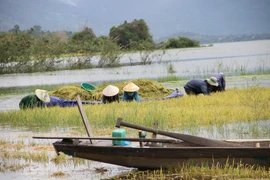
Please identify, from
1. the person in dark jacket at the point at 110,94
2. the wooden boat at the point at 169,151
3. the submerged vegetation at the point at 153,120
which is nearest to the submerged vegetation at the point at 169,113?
the submerged vegetation at the point at 153,120

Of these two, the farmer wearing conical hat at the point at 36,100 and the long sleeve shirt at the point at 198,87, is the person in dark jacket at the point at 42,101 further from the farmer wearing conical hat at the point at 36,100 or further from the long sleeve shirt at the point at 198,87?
the long sleeve shirt at the point at 198,87

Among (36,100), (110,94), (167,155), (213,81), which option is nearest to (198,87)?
(213,81)

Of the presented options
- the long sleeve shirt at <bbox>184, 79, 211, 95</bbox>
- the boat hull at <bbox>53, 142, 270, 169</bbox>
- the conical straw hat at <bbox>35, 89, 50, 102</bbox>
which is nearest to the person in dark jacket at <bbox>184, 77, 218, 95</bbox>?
the long sleeve shirt at <bbox>184, 79, 211, 95</bbox>

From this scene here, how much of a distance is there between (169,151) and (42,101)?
811 centimetres

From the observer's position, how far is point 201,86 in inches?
624

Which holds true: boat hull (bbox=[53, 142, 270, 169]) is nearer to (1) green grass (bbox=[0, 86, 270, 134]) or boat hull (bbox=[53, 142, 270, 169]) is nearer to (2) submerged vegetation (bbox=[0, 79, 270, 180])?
(2) submerged vegetation (bbox=[0, 79, 270, 180])

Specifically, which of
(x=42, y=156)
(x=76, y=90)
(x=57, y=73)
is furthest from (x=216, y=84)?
(x=57, y=73)

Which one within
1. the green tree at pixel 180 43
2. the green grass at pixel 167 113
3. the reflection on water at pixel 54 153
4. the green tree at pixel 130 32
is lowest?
the reflection on water at pixel 54 153

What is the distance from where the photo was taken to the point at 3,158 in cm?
979

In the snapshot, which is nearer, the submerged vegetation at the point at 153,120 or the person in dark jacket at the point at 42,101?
the submerged vegetation at the point at 153,120

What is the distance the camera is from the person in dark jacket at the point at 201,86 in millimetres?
15805

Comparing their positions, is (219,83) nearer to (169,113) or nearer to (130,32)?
(169,113)

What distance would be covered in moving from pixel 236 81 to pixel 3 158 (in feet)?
44.2

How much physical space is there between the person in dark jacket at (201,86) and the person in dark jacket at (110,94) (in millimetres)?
2341
